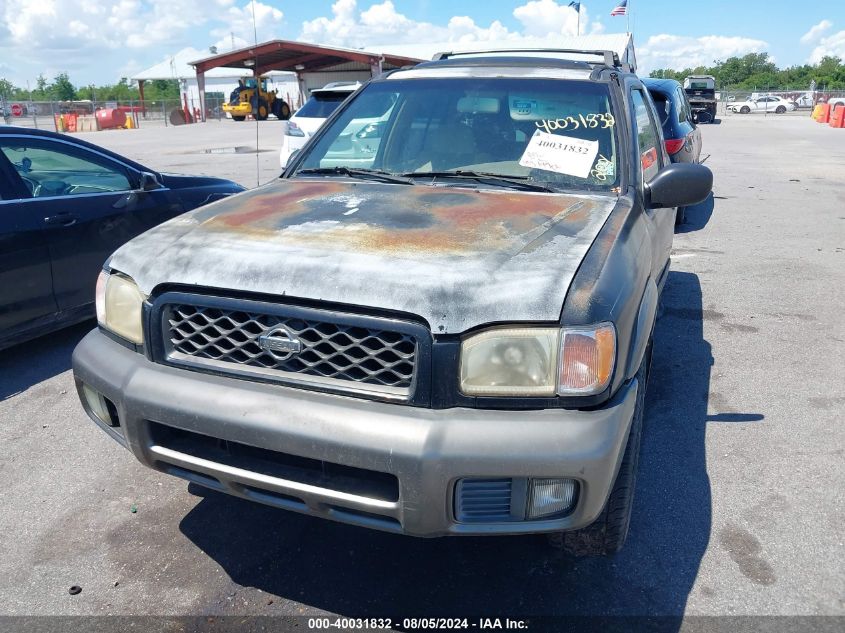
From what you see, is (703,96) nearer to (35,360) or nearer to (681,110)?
(681,110)

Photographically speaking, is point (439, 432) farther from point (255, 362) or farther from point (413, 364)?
point (255, 362)

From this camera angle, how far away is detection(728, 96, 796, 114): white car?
46812 mm

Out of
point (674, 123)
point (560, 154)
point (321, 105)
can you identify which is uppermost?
point (321, 105)

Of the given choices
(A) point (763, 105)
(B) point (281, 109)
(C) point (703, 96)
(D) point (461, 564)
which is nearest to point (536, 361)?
(D) point (461, 564)

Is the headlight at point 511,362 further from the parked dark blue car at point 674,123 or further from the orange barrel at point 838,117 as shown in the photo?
the orange barrel at point 838,117

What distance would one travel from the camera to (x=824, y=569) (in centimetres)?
261

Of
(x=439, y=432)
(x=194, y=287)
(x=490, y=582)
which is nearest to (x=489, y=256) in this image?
(x=439, y=432)

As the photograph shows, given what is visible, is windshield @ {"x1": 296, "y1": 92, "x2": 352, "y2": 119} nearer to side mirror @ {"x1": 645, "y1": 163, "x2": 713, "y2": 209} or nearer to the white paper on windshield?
the white paper on windshield

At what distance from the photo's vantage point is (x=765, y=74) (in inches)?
3103

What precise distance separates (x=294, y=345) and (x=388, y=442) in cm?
45

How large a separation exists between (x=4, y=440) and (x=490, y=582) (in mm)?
2705

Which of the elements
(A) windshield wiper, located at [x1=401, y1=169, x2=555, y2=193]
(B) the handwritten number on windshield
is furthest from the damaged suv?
(B) the handwritten number on windshield

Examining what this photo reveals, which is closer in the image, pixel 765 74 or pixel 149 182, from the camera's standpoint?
pixel 149 182

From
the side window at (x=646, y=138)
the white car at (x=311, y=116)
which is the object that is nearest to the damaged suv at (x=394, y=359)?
the side window at (x=646, y=138)
